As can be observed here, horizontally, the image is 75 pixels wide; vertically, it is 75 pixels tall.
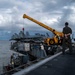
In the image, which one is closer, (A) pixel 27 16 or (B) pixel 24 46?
(B) pixel 24 46

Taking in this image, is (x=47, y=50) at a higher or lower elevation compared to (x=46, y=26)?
lower

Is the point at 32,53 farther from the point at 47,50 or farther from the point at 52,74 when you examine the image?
the point at 52,74

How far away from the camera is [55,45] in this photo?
160ft

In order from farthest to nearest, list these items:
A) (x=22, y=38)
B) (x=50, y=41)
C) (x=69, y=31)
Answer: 1. (x=22, y=38)
2. (x=50, y=41)
3. (x=69, y=31)

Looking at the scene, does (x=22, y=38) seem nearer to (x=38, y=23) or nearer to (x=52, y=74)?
(x=38, y=23)

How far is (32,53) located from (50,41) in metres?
5.35

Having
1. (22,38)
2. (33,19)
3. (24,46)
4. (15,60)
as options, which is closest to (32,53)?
(24,46)

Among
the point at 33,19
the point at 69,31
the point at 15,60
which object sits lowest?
the point at 15,60

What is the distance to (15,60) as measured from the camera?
137ft

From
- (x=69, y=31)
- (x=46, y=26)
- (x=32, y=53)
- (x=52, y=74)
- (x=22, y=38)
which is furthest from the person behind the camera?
(x=22, y=38)

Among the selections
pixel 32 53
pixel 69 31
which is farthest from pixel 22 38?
pixel 69 31

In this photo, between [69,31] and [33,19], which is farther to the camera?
[33,19]

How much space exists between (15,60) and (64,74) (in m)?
30.7

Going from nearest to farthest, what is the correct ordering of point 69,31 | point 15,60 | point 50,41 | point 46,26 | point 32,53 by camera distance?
point 69,31 < point 15,60 < point 50,41 < point 32,53 < point 46,26
